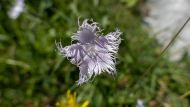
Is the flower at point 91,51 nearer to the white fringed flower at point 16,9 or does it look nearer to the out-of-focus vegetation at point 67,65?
the out-of-focus vegetation at point 67,65

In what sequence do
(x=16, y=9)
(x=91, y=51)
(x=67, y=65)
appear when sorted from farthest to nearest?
(x=16, y=9), (x=67, y=65), (x=91, y=51)

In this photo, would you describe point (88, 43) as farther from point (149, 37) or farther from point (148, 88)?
point (149, 37)

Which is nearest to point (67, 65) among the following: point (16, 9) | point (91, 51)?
point (16, 9)

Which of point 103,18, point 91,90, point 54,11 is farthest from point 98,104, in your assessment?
point 54,11

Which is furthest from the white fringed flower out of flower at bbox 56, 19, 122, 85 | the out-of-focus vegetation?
flower at bbox 56, 19, 122, 85

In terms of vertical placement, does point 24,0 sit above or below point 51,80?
above

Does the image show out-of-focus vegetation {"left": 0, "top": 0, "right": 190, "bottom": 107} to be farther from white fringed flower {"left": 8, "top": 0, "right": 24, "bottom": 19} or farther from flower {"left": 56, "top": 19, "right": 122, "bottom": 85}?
flower {"left": 56, "top": 19, "right": 122, "bottom": 85}

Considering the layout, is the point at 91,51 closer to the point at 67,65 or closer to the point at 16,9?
the point at 67,65
